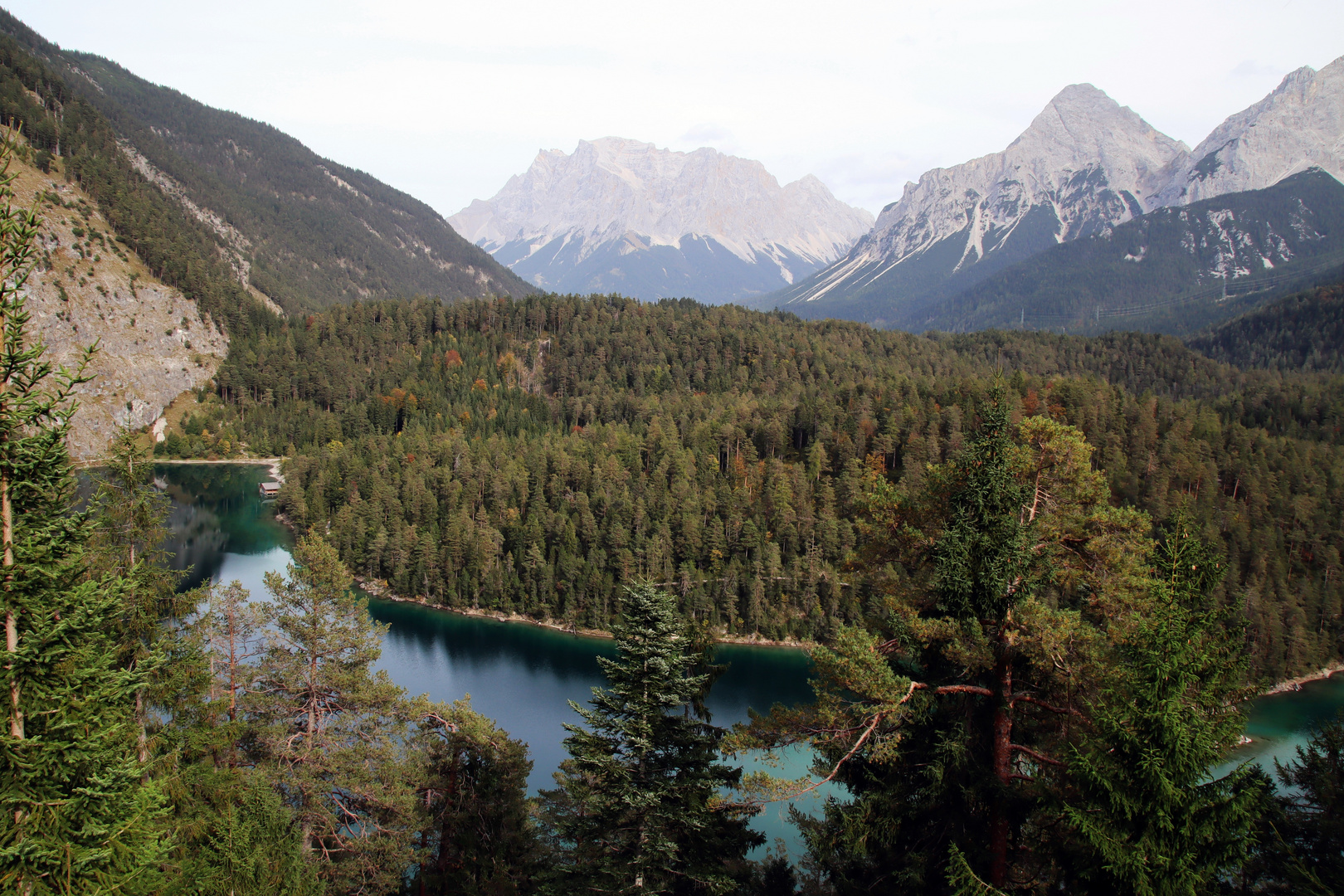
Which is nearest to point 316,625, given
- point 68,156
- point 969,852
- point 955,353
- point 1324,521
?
point 969,852

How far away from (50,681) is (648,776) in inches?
425

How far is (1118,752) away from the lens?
946 cm

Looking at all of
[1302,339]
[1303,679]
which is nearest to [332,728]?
[1303,679]

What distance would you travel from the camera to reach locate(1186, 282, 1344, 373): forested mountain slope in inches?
6934

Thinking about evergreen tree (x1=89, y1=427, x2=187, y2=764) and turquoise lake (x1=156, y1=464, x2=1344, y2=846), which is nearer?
evergreen tree (x1=89, y1=427, x2=187, y2=764)

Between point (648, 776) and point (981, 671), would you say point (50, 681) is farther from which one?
point (981, 671)

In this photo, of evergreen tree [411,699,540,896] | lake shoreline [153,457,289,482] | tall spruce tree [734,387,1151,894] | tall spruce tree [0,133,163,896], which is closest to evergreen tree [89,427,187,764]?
tall spruce tree [0,133,163,896]

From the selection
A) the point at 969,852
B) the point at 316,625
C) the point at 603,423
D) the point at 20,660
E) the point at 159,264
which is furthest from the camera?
the point at 159,264

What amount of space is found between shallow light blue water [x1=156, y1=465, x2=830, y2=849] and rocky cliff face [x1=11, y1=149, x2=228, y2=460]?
139 feet

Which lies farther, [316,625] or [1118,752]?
[316,625]

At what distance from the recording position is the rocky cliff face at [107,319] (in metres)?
110

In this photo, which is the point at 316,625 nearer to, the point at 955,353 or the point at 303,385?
the point at 303,385

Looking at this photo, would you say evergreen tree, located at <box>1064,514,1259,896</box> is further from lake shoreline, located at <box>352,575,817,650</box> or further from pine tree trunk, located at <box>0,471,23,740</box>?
lake shoreline, located at <box>352,575,817,650</box>

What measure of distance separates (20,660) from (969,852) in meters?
13.3
